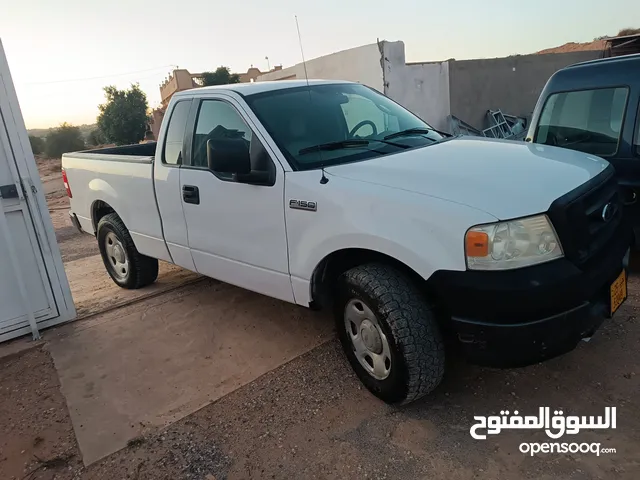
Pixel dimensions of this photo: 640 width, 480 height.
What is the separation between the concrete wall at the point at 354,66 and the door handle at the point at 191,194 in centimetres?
1047

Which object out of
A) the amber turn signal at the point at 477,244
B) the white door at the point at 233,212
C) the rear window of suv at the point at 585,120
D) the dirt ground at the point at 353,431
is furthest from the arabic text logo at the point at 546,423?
the rear window of suv at the point at 585,120

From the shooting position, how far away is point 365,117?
3.85 m

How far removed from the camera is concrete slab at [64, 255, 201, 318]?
513 centimetres

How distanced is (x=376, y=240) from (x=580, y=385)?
1.58 metres

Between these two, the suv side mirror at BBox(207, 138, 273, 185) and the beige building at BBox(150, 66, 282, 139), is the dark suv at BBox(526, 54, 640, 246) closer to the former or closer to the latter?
the suv side mirror at BBox(207, 138, 273, 185)

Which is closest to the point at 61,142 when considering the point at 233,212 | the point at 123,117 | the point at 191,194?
the point at 123,117

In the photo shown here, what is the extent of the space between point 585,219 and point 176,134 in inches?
126

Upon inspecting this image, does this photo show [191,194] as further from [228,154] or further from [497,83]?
[497,83]

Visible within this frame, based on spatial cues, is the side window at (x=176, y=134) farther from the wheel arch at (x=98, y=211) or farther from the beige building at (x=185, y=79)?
the beige building at (x=185, y=79)

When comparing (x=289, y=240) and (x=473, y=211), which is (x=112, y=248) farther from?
(x=473, y=211)

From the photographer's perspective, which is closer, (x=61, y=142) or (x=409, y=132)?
(x=409, y=132)

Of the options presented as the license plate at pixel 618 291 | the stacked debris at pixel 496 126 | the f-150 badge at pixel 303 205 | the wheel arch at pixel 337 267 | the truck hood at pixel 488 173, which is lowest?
the stacked debris at pixel 496 126

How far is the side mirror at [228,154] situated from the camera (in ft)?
10.3

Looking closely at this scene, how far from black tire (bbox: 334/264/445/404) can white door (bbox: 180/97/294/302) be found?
2.55 feet
